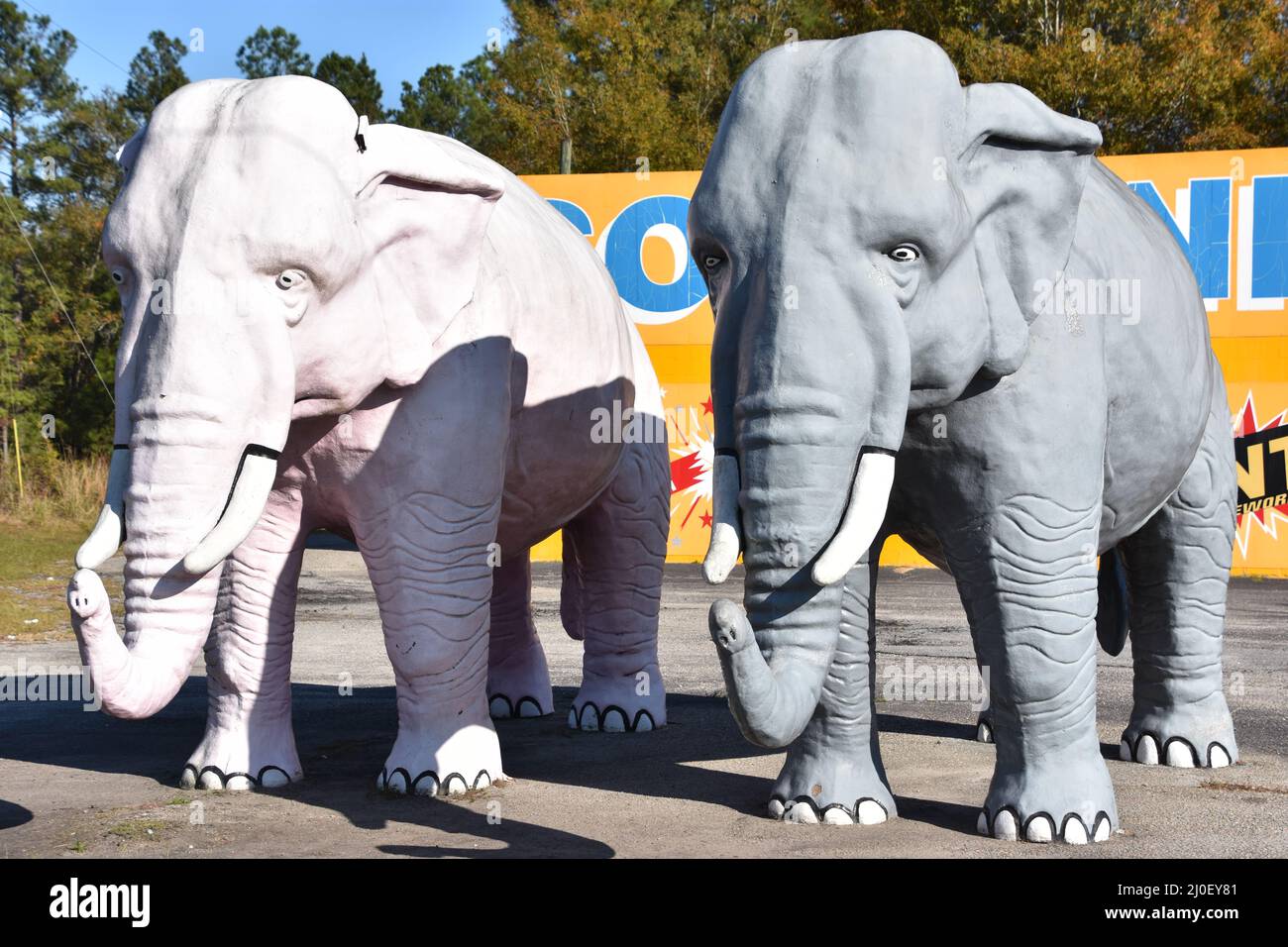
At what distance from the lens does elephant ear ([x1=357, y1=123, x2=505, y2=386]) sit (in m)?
5.53

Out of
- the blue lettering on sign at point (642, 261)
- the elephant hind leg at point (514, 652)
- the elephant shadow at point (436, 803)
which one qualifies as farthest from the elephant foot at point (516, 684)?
the blue lettering on sign at point (642, 261)

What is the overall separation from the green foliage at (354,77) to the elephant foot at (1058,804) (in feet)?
125

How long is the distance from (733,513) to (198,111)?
100 inches

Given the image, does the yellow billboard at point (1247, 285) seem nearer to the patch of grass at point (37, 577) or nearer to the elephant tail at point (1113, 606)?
the patch of grass at point (37, 577)

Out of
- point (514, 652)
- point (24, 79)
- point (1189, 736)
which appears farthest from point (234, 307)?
point (24, 79)

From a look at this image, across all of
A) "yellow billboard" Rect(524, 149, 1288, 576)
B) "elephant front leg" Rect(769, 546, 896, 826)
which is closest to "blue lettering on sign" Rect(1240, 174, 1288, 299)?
"yellow billboard" Rect(524, 149, 1288, 576)

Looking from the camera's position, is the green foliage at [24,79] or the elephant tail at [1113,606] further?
the green foliage at [24,79]

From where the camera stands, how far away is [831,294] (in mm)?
4246

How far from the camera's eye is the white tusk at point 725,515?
4086 millimetres

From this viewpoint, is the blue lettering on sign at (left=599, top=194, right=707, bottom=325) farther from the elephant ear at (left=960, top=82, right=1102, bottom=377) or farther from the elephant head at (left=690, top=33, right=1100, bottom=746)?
the elephant head at (left=690, top=33, right=1100, bottom=746)

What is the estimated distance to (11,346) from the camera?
29391 mm

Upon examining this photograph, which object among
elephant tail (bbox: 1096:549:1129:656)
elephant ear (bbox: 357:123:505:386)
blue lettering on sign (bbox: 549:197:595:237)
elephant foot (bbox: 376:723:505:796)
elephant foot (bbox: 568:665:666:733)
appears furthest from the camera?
blue lettering on sign (bbox: 549:197:595:237)

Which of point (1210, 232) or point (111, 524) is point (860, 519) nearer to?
point (111, 524)

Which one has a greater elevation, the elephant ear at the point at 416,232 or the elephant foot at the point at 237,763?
the elephant ear at the point at 416,232
